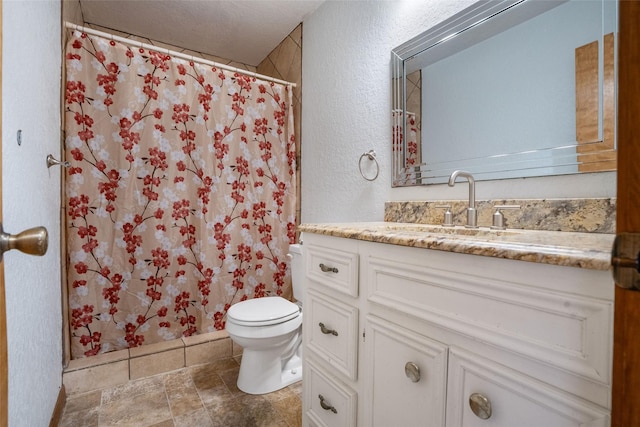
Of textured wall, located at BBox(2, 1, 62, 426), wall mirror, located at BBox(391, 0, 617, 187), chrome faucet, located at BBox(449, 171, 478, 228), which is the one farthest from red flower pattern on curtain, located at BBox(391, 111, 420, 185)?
textured wall, located at BBox(2, 1, 62, 426)

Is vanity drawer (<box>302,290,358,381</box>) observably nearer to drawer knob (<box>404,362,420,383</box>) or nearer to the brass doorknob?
drawer knob (<box>404,362,420,383</box>)

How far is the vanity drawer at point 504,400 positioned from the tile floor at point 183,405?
1019 millimetres

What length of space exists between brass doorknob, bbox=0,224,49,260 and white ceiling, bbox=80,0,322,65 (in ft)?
6.93

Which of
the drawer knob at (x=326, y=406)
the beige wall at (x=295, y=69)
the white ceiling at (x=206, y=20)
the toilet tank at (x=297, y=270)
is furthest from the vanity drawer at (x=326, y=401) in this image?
the white ceiling at (x=206, y=20)

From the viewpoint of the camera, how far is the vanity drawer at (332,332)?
0.96 m

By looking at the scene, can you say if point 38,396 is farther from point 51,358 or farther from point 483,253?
point 483,253

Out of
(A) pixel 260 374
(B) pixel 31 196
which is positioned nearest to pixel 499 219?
(A) pixel 260 374

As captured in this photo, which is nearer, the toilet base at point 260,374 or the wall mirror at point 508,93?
the wall mirror at point 508,93

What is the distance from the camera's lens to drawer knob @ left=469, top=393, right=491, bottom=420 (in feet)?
2.01

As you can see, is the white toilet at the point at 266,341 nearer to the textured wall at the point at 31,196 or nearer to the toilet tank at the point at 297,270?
the toilet tank at the point at 297,270

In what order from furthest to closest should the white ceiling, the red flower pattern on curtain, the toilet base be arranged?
the white ceiling < the toilet base < the red flower pattern on curtain

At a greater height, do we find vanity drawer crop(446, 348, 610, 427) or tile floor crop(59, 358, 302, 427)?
vanity drawer crop(446, 348, 610, 427)

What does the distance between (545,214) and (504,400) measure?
0.64m

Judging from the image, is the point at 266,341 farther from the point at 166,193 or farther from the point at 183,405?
the point at 166,193
